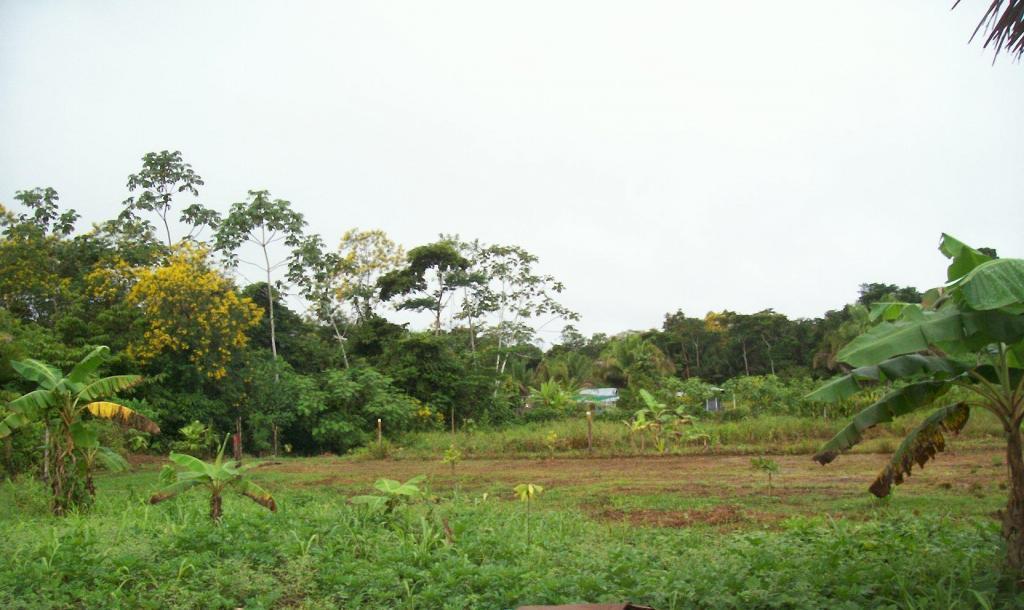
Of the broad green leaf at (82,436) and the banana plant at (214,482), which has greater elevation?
the broad green leaf at (82,436)

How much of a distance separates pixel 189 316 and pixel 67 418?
1042 centimetres

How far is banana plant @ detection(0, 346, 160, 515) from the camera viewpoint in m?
9.01

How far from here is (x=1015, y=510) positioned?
4887 mm

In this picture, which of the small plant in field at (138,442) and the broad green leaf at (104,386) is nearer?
the broad green leaf at (104,386)

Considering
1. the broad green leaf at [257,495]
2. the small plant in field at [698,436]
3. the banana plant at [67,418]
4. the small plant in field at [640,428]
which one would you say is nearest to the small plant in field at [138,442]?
the banana plant at [67,418]

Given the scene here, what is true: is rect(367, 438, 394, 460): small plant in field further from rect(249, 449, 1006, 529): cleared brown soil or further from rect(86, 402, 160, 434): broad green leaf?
rect(86, 402, 160, 434): broad green leaf

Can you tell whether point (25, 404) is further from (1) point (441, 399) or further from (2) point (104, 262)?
(1) point (441, 399)

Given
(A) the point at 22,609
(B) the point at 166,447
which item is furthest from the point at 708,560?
(B) the point at 166,447

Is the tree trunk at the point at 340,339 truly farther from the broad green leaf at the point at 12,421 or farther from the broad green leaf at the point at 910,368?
the broad green leaf at the point at 910,368

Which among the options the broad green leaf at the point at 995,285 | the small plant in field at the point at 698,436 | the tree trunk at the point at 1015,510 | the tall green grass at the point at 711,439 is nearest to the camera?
the broad green leaf at the point at 995,285

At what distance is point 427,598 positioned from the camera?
502cm

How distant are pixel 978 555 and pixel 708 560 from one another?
179cm

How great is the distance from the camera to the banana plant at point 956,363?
4.41m

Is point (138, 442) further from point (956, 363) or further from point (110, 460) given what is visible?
point (956, 363)
